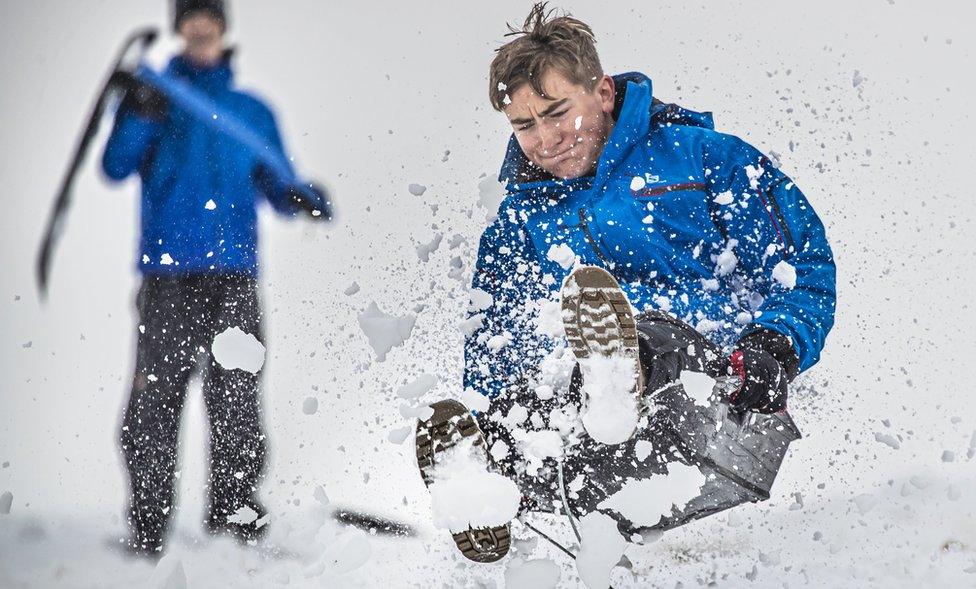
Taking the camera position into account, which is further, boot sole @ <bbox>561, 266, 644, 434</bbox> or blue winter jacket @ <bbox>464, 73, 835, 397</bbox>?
blue winter jacket @ <bbox>464, 73, 835, 397</bbox>

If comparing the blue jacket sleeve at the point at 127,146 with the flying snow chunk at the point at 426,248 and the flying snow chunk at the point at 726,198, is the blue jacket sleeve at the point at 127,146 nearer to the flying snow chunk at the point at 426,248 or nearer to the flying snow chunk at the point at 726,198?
the flying snow chunk at the point at 426,248

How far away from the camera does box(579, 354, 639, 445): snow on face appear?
1045mm

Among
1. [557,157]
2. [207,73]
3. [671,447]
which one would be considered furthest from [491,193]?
[207,73]

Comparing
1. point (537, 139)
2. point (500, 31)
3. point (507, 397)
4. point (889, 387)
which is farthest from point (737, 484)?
point (500, 31)

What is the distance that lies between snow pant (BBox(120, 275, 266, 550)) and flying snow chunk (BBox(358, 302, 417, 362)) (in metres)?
0.44

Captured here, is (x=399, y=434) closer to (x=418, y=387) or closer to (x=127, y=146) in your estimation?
(x=418, y=387)

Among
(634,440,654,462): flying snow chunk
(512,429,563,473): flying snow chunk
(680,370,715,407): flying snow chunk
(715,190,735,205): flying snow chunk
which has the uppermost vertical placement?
(715,190,735,205): flying snow chunk

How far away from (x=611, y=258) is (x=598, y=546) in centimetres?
46

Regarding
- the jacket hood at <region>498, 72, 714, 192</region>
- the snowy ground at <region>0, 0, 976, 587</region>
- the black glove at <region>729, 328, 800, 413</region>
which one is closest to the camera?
the black glove at <region>729, 328, 800, 413</region>

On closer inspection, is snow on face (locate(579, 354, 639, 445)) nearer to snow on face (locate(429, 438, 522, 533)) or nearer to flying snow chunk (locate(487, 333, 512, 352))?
snow on face (locate(429, 438, 522, 533))

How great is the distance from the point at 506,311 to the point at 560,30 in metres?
0.49

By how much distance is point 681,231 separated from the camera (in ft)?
4.42

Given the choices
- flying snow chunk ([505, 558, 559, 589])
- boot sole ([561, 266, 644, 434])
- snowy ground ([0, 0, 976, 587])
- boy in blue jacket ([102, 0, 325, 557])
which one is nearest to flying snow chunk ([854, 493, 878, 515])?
snowy ground ([0, 0, 976, 587])

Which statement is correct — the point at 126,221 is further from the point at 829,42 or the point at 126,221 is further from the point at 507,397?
the point at 829,42
